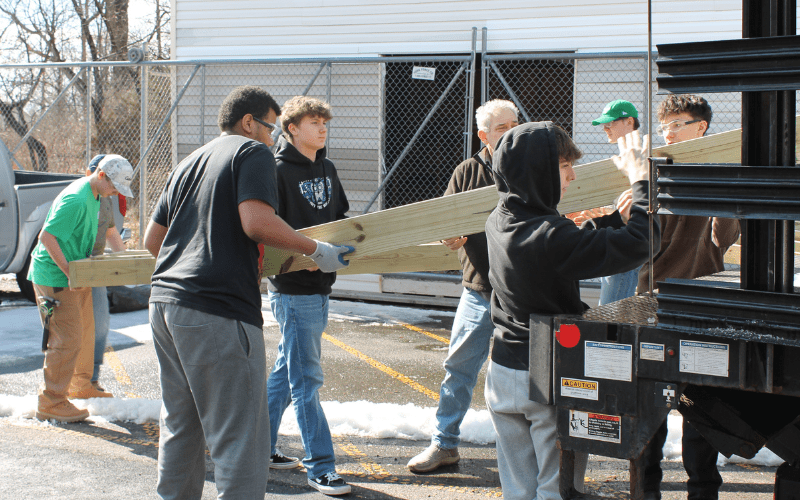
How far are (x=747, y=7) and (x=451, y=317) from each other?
23.7ft

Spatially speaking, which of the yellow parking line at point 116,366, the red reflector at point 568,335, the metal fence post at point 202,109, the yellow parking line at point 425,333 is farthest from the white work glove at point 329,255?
the metal fence post at point 202,109

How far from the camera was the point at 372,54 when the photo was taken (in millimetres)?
10125

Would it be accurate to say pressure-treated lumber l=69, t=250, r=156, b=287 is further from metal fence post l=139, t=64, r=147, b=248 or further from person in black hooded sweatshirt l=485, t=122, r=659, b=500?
metal fence post l=139, t=64, r=147, b=248

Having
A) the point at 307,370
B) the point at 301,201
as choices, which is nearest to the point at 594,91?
the point at 301,201

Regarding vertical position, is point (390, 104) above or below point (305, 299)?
above

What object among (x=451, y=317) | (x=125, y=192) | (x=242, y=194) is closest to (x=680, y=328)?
(x=242, y=194)

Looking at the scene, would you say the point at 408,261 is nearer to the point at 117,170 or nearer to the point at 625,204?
the point at 625,204

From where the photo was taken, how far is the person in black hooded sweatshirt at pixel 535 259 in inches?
Result: 85.9

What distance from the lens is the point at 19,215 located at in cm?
849

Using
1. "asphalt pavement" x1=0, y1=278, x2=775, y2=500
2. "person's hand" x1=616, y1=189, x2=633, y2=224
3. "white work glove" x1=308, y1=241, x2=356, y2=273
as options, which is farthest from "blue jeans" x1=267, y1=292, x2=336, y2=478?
"person's hand" x1=616, y1=189, x2=633, y2=224

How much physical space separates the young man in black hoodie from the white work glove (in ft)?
2.30

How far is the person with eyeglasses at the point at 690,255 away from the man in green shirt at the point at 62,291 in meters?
3.59

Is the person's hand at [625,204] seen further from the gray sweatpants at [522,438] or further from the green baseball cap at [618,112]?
the green baseball cap at [618,112]

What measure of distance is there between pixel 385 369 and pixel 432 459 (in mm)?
2416
